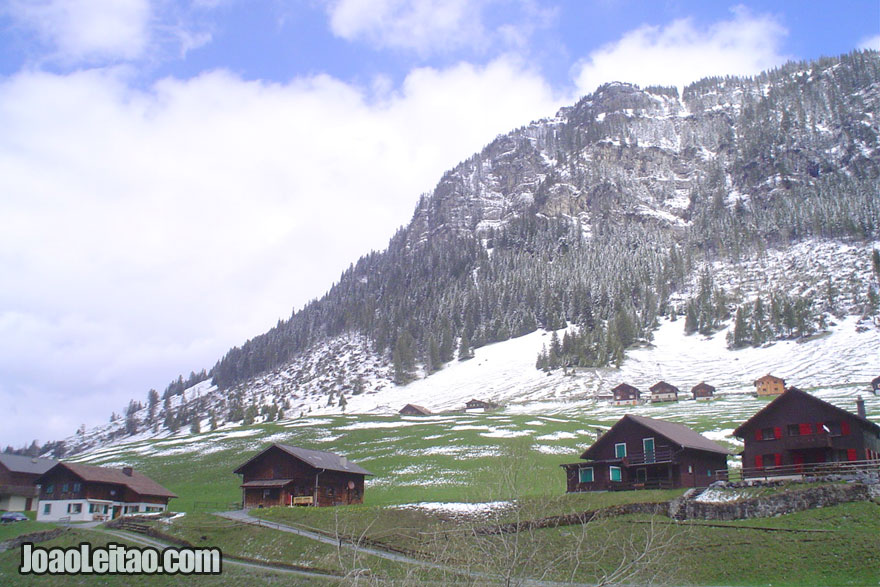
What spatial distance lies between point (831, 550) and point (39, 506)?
68086 mm

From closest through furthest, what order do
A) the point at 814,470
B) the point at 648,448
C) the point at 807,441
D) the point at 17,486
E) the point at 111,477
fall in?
1. the point at 814,470
2. the point at 807,441
3. the point at 648,448
4. the point at 111,477
5. the point at 17,486

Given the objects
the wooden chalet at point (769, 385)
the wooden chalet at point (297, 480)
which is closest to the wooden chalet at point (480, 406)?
the wooden chalet at point (769, 385)

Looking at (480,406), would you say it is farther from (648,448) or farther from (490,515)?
(490,515)

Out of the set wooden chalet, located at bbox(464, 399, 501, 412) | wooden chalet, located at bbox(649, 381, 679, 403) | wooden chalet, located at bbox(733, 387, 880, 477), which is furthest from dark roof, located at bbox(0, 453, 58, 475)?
wooden chalet, located at bbox(649, 381, 679, 403)

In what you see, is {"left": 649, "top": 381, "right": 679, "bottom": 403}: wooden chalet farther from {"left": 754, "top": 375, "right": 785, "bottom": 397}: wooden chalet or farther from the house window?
the house window

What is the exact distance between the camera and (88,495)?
62344 millimetres

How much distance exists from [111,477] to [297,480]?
72.3ft

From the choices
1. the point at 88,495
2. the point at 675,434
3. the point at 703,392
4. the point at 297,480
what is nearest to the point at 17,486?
the point at 88,495

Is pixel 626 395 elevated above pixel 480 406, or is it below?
above

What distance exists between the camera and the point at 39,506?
62.7 meters

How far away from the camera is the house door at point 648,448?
4872 cm

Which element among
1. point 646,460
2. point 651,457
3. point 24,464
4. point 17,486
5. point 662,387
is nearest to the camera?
point 651,457

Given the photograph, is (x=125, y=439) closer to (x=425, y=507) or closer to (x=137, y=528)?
(x=137, y=528)

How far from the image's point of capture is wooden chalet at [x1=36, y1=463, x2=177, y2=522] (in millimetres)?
61625
